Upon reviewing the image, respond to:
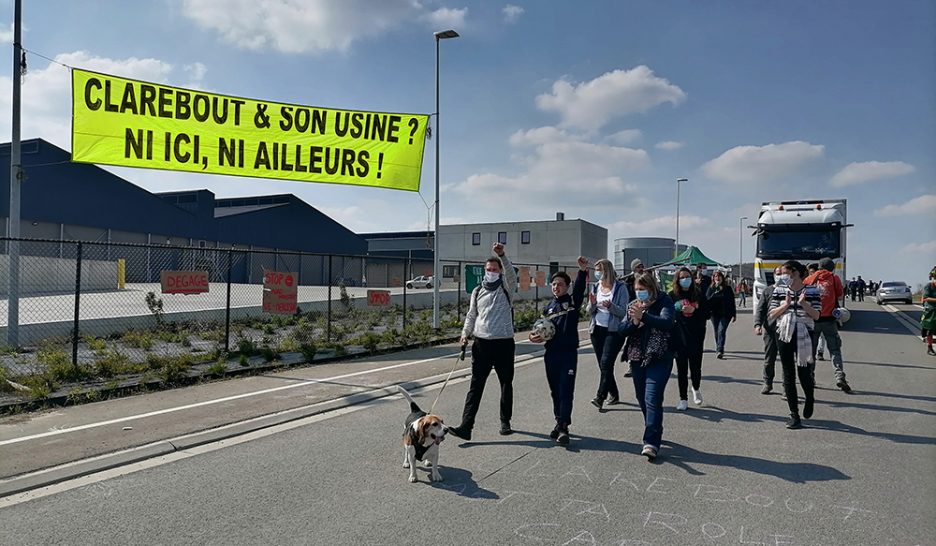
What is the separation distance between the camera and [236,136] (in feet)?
43.0

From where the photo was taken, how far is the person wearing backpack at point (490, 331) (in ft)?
20.0

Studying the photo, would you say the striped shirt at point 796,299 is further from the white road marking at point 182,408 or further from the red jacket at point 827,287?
the white road marking at point 182,408

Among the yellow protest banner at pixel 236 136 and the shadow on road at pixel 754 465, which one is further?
the yellow protest banner at pixel 236 136

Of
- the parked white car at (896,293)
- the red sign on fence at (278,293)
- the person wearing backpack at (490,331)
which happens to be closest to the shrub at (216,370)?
the red sign on fence at (278,293)

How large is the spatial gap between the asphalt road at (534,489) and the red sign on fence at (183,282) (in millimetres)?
5376

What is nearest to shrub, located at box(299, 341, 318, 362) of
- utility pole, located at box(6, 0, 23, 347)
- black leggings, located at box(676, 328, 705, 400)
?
utility pole, located at box(6, 0, 23, 347)

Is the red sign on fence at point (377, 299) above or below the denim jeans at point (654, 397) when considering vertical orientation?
above

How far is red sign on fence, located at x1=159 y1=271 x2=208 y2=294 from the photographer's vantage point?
11180 millimetres

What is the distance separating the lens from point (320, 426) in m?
6.90

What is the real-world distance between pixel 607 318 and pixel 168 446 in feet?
15.9

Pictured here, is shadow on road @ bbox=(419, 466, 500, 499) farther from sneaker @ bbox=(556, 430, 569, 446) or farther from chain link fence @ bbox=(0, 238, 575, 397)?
chain link fence @ bbox=(0, 238, 575, 397)

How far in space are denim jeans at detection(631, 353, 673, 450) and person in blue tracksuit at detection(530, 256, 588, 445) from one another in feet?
2.11

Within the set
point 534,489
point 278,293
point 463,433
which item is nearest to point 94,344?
point 278,293

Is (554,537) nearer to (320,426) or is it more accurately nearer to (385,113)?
(320,426)
